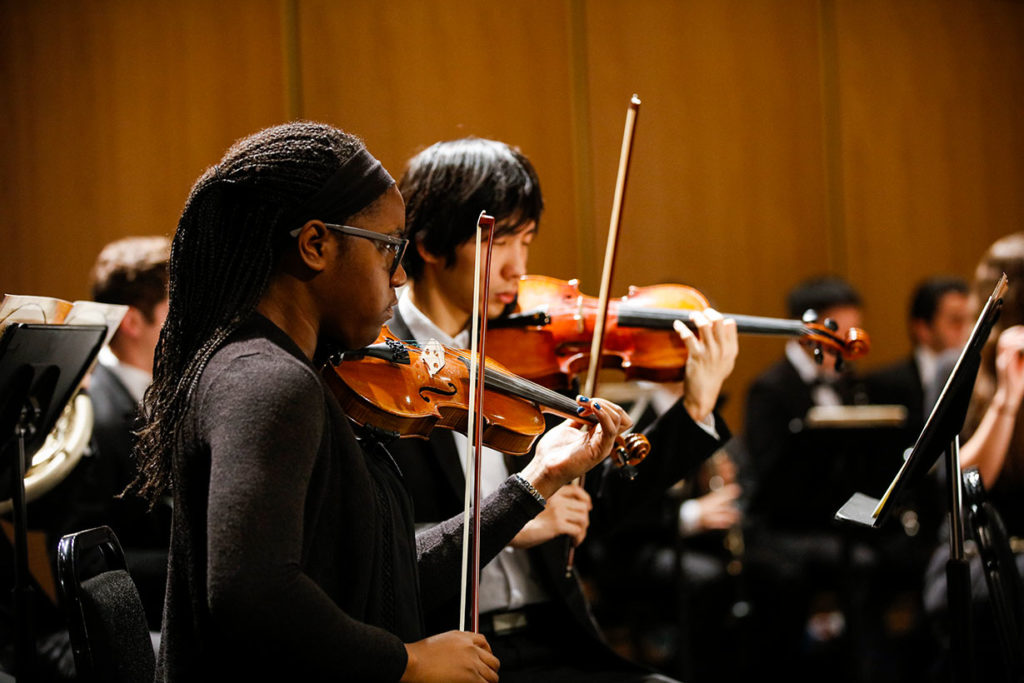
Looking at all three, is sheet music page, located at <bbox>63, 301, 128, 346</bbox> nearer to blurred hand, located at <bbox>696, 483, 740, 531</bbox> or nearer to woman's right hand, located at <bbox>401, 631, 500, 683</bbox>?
woman's right hand, located at <bbox>401, 631, 500, 683</bbox>

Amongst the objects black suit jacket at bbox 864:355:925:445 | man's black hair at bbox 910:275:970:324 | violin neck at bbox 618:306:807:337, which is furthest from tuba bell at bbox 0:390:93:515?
man's black hair at bbox 910:275:970:324

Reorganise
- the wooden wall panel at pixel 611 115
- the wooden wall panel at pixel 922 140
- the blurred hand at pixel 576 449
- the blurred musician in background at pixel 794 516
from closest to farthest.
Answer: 1. the blurred hand at pixel 576 449
2. the blurred musician in background at pixel 794 516
3. the wooden wall panel at pixel 611 115
4. the wooden wall panel at pixel 922 140

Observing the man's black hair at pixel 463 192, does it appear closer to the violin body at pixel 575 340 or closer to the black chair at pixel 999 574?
the violin body at pixel 575 340

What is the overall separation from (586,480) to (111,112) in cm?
263

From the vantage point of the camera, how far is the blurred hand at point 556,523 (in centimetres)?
185

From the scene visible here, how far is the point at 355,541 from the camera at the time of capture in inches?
48.2

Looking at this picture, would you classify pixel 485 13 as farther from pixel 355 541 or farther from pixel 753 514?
pixel 355 541

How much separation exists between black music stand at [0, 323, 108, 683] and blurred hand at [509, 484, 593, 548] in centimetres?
91

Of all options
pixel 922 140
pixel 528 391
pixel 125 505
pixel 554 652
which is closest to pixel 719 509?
pixel 554 652

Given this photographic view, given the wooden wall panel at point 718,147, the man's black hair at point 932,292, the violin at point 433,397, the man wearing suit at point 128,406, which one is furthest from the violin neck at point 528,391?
the man's black hair at point 932,292

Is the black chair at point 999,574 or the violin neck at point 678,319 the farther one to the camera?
the violin neck at point 678,319

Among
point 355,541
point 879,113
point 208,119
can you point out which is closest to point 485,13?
point 208,119

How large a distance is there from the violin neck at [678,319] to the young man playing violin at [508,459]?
3.0 inches

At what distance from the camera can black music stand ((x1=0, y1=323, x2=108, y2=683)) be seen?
1.78 metres
